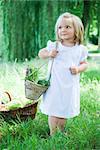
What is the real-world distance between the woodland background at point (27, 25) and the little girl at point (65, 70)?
7603 mm

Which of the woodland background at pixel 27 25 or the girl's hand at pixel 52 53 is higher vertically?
the girl's hand at pixel 52 53

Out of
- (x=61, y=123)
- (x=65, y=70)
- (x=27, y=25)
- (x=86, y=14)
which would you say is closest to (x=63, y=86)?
(x=65, y=70)

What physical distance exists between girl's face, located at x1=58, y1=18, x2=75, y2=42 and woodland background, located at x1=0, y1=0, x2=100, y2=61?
Result: 7.60m

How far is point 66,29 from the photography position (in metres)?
4.52

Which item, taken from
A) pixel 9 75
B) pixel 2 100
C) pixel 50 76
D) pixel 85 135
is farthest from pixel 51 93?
pixel 9 75

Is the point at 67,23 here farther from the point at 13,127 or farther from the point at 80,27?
the point at 13,127

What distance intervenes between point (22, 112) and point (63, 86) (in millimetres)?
845

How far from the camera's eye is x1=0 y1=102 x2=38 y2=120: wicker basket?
5070 millimetres

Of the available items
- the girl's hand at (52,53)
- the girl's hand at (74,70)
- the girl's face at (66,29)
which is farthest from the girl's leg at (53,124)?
the girl's face at (66,29)

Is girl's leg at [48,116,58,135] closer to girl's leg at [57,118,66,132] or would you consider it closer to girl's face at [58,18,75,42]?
girl's leg at [57,118,66,132]

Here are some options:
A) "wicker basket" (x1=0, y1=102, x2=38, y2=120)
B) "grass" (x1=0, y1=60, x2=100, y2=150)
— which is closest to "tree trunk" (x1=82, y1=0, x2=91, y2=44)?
"grass" (x1=0, y1=60, x2=100, y2=150)

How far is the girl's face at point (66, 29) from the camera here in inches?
178

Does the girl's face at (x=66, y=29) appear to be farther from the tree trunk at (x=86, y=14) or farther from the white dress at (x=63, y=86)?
the tree trunk at (x=86, y=14)

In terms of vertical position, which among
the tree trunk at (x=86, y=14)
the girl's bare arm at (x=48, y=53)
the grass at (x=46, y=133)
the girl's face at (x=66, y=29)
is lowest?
the grass at (x=46, y=133)
